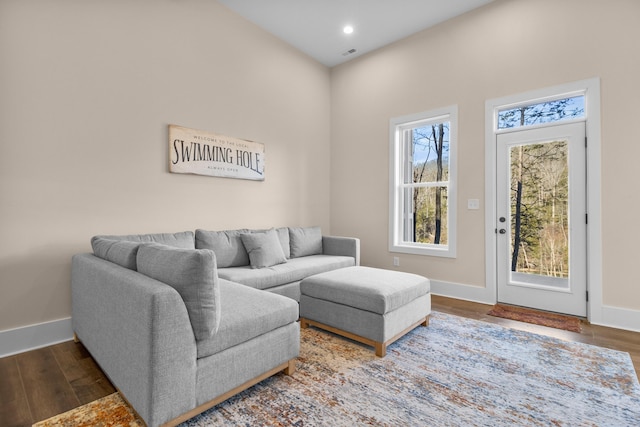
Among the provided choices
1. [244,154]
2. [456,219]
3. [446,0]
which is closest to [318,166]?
[244,154]

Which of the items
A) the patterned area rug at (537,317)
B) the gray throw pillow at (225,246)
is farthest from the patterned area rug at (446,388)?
the gray throw pillow at (225,246)

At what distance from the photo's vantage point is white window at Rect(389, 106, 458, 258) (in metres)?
3.92

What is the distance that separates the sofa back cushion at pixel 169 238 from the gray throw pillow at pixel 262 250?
1.79ft

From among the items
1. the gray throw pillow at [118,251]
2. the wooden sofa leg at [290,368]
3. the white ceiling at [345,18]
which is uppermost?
Answer: the white ceiling at [345,18]

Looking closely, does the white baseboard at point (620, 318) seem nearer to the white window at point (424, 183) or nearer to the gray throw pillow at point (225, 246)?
the white window at point (424, 183)

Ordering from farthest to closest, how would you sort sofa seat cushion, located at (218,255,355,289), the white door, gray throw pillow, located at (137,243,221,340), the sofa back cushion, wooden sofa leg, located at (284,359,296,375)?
the white door, sofa seat cushion, located at (218,255,355,289), the sofa back cushion, wooden sofa leg, located at (284,359,296,375), gray throw pillow, located at (137,243,221,340)

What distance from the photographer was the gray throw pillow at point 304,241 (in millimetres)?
3973

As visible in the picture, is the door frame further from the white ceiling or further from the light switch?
the white ceiling

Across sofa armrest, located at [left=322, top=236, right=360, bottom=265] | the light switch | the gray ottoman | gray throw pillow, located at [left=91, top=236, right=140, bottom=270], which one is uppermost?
the light switch

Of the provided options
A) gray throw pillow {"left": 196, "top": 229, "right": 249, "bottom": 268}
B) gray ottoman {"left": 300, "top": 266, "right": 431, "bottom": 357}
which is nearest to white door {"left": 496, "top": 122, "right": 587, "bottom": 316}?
gray ottoman {"left": 300, "top": 266, "right": 431, "bottom": 357}

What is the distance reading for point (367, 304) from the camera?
7.61 feet

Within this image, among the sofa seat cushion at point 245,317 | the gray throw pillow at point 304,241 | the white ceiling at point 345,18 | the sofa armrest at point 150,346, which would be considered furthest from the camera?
the gray throw pillow at point 304,241

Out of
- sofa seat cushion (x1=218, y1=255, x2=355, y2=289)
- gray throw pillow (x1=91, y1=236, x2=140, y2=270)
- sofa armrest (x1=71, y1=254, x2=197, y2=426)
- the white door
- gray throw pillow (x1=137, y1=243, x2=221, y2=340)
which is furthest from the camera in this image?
the white door

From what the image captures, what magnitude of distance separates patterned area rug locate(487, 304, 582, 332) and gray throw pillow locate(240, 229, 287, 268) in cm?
231
